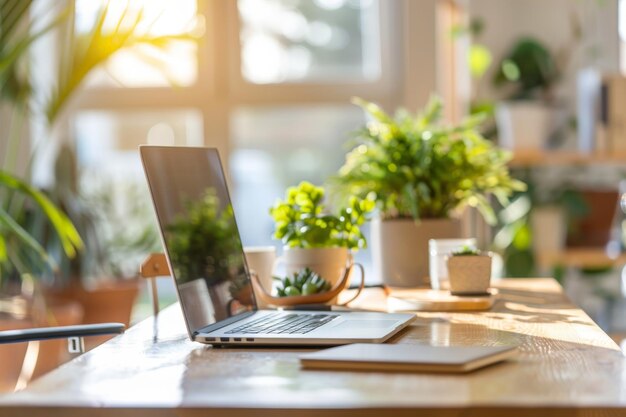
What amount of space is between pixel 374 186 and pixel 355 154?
0.09m

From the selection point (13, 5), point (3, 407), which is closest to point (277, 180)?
point (13, 5)

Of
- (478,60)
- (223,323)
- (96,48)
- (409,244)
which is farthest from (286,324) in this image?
(478,60)

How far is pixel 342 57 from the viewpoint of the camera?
3928mm

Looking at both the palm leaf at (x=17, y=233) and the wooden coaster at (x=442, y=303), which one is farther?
the palm leaf at (x=17, y=233)

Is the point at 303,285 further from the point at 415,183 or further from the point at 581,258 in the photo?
the point at 581,258

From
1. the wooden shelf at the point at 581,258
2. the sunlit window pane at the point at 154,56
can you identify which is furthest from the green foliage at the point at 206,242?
the sunlit window pane at the point at 154,56

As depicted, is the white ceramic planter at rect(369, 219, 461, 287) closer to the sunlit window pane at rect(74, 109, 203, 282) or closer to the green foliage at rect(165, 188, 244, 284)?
the green foliage at rect(165, 188, 244, 284)

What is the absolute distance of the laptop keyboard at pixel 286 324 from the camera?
1388mm

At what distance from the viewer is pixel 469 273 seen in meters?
1.82

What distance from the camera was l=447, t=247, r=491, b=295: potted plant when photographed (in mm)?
1823

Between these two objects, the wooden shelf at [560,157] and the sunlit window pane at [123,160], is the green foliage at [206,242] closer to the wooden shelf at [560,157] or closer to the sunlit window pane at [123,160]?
the wooden shelf at [560,157]

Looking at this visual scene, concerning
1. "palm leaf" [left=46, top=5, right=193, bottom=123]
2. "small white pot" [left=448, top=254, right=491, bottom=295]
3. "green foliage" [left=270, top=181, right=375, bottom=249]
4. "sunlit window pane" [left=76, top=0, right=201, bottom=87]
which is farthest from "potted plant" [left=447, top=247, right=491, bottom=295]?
"sunlit window pane" [left=76, top=0, right=201, bottom=87]

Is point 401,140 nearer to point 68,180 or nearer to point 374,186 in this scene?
point 374,186

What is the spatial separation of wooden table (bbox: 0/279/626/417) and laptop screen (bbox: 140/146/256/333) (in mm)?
82
